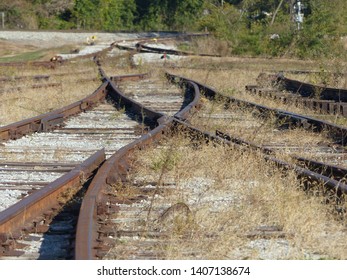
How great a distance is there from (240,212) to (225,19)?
32044 millimetres

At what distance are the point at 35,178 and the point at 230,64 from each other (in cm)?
1803

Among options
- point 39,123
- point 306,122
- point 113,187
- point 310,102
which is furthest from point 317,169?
point 310,102

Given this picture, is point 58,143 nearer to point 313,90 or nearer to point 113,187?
point 113,187

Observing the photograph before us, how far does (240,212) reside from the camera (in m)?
6.50

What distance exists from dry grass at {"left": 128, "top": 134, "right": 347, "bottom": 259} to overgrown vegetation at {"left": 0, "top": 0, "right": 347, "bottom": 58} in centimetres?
1796

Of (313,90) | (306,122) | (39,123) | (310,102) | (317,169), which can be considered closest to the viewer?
(317,169)

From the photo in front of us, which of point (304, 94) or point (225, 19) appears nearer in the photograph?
point (304, 94)

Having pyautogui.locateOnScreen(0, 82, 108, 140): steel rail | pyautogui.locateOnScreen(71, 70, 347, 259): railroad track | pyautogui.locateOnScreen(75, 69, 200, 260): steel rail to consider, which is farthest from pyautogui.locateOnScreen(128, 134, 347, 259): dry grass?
pyautogui.locateOnScreen(0, 82, 108, 140): steel rail

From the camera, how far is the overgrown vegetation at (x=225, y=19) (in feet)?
102

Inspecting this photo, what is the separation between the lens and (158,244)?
573 cm

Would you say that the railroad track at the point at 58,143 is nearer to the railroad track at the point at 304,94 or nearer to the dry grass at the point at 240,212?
the dry grass at the point at 240,212
